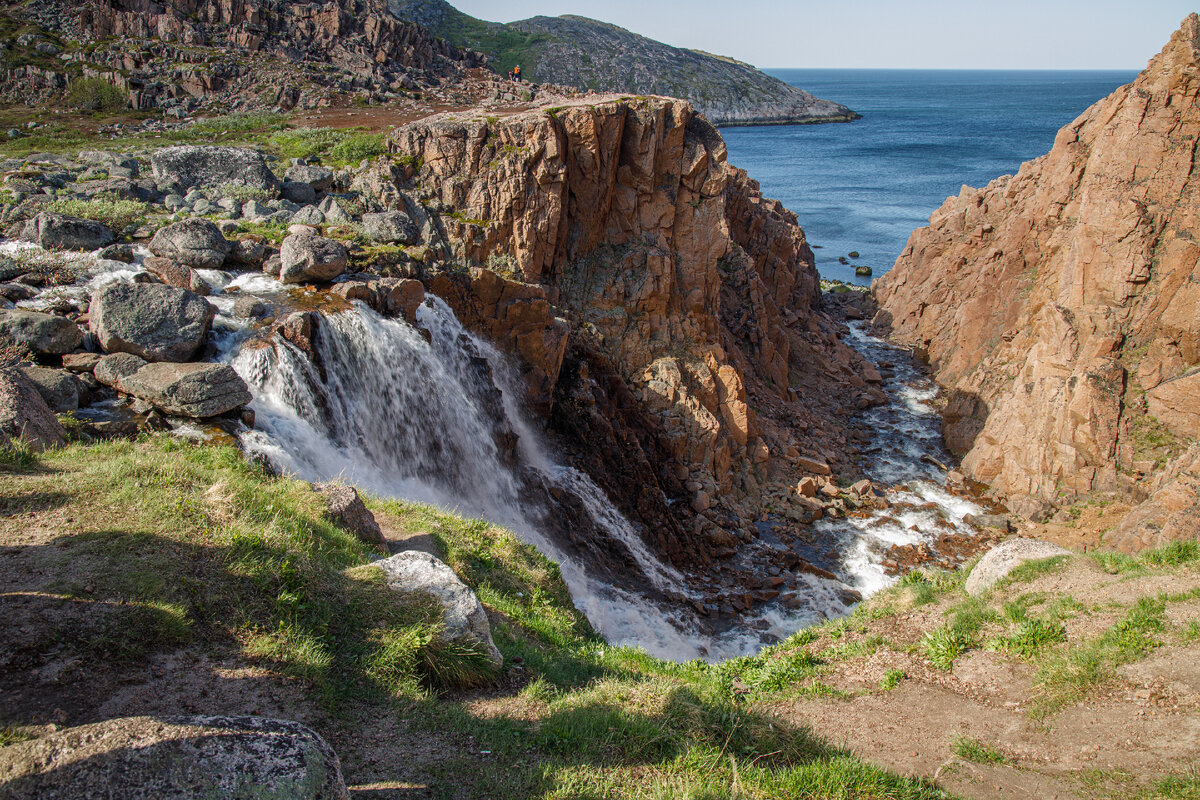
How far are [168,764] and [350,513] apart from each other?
A: 626 cm

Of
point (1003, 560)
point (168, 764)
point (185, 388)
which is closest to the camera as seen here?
point (168, 764)

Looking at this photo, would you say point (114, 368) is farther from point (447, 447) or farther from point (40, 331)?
point (447, 447)

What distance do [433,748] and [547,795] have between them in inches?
51.1

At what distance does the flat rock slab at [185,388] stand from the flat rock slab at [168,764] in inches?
349

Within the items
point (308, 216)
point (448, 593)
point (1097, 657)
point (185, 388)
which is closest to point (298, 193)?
point (308, 216)

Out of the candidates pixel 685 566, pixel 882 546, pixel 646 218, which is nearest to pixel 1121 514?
pixel 882 546

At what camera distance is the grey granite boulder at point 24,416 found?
9625 millimetres

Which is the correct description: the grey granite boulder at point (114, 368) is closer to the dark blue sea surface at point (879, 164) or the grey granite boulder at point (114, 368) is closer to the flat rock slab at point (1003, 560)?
the flat rock slab at point (1003, 560)

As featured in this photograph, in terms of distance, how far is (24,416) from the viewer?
9.84 meters

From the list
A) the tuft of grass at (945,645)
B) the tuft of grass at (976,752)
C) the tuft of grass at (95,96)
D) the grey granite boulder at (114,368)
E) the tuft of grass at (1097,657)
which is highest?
the tuft of grass at (95,96)

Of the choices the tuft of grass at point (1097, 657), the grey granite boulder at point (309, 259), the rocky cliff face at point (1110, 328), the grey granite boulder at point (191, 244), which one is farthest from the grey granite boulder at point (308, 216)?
the rocky cliff face at point (1110, 328)

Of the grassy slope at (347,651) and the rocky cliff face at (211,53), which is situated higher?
the rocky cliff face at (211,53)

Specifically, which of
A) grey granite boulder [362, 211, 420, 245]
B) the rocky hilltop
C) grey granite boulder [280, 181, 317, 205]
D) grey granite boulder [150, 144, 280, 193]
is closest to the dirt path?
grey granite boulder [362, 211, 420, 245]

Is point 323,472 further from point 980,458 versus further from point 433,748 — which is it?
point 980,458
